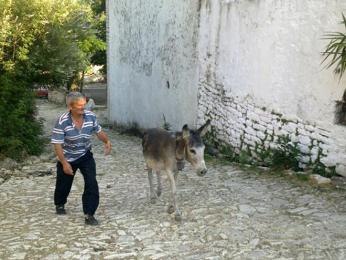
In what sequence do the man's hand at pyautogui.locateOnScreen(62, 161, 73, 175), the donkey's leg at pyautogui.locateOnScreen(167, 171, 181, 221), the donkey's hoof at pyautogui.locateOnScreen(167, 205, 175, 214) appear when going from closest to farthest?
the man's hand at pyautogui.locateOnScreen(62, 161, 73, 175) → the donkey's leg at pyautogui.locateOnScreen(167, 171, 181, 221) → the donkey's hoof at pyautogui.locateOnScreen(167, 205, 175, 214)

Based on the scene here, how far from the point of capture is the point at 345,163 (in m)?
8.05

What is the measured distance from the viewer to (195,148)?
6.16 metres

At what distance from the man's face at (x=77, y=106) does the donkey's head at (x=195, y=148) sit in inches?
48.9

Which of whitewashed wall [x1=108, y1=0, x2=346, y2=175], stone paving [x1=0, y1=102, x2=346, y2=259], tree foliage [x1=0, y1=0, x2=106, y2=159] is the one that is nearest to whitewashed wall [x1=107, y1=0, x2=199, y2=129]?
whitewashed wall [x1=108, y1=0, x2=346, y2=175]

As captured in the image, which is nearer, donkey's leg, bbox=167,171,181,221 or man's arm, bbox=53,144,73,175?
man's arm, bbox=53,144,73,175

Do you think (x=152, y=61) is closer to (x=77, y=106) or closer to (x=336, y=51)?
(x=336, y=51)

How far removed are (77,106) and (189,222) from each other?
6.65 feet

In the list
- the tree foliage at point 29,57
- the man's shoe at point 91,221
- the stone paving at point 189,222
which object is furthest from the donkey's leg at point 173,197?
the tree foliage at point 29,57

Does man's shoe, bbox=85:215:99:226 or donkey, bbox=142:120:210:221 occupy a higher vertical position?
donkey, bbox=142:120:210:221

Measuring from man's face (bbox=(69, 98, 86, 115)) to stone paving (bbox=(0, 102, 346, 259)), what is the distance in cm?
145

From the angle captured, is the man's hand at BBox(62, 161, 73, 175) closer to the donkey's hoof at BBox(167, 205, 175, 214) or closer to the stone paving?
the stone paving

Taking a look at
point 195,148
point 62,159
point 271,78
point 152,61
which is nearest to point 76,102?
point 62,159

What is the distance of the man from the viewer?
20.1 ft

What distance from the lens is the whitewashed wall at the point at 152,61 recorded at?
538 inches
